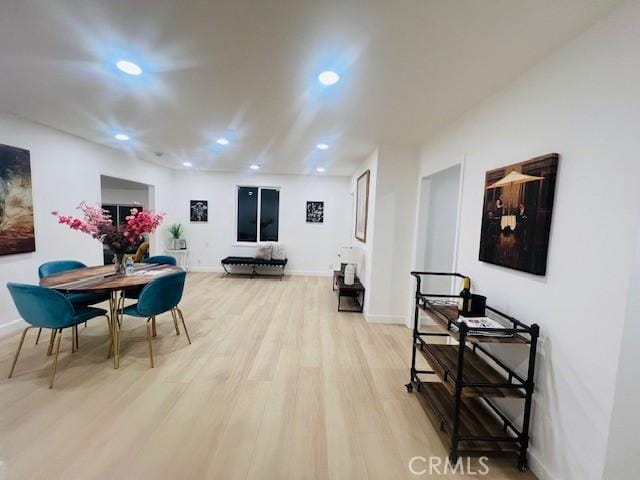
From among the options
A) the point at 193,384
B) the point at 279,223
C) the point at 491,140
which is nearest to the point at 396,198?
the point at 491,140

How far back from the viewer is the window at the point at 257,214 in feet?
23.1

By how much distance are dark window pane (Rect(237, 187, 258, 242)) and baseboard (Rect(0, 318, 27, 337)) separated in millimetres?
4200

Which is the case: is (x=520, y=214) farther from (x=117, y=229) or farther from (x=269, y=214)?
(x=269, y=214)

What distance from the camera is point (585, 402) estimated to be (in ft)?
4.45

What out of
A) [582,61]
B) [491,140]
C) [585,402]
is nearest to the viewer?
[585,402]

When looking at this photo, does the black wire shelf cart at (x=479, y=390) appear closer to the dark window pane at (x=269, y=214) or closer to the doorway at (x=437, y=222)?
the doorway at (x=437, y=222)

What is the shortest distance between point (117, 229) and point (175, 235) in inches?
159

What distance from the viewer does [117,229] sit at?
2.89 metres

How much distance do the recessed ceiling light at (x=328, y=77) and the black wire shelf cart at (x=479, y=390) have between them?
1.94 metres

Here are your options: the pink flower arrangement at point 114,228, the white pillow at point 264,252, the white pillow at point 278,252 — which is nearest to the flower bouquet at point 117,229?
the pink flower arrangement at point 114,228

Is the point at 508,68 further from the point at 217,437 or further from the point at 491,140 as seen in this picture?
the point at 217,437

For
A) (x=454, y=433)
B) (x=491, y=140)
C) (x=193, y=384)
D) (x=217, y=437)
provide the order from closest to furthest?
(x=454, y=433) → (x=217, y=437) → (x=491, y=140) → (x=193, y=384)

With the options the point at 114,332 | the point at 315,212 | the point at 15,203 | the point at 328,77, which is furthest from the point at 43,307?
the point at 315,212

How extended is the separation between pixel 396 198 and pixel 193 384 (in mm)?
3229
